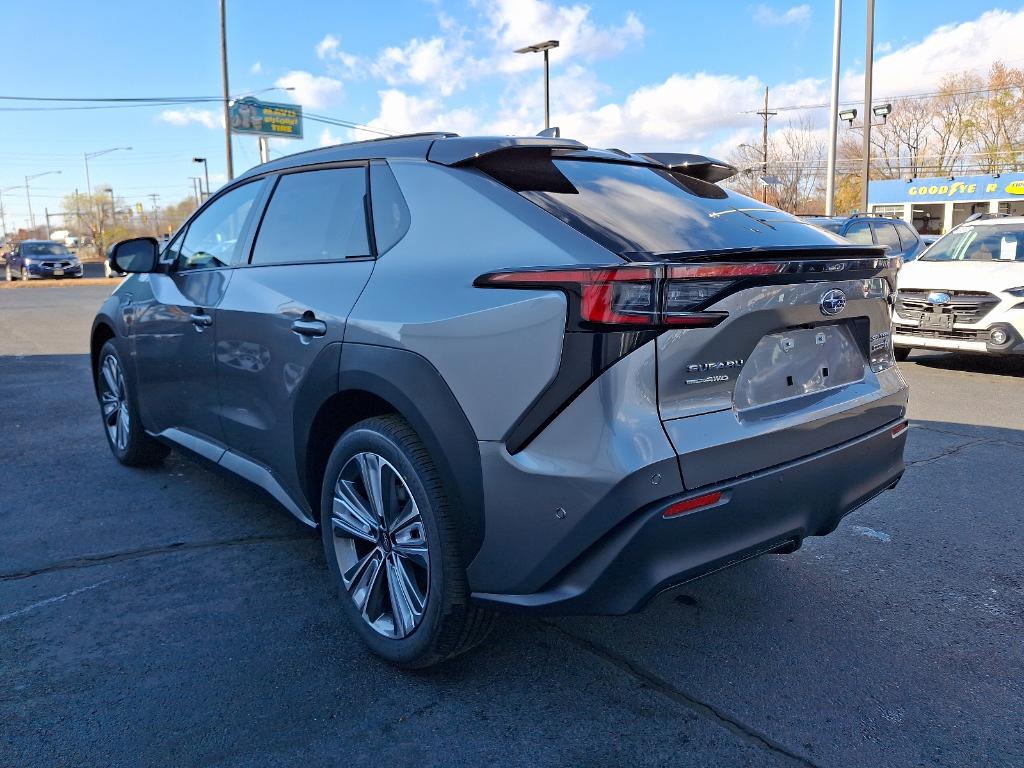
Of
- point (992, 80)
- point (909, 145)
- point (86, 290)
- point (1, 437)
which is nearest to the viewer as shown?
point (1, 437)

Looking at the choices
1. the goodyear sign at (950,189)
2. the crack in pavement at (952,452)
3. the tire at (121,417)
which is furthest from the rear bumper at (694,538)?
the goodyear sign at (950,189)

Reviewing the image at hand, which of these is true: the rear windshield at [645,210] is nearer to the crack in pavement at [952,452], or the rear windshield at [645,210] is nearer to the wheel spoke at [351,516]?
the wheel spoke at [351,516]

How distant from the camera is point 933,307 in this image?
27.2 ft

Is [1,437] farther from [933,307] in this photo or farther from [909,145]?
[909,145]

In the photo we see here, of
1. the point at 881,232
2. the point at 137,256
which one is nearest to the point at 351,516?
the point at 137,256

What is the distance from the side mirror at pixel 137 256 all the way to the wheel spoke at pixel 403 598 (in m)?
2.62

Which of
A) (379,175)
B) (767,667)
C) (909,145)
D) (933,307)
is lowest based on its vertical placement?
(767,667)

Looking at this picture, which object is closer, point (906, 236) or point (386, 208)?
point (386, 208)

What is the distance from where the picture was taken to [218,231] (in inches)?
160

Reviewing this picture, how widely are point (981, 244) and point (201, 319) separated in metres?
8.44

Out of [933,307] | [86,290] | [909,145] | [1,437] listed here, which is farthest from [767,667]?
[909,145]

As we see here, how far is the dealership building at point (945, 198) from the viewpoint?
35656mm

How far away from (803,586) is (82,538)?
329cm

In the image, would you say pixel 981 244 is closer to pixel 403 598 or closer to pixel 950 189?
pixel 403 598
